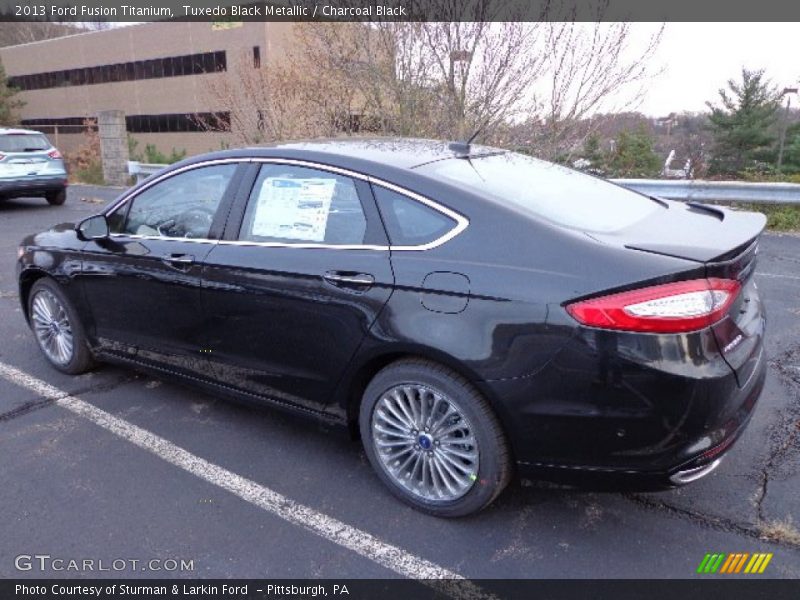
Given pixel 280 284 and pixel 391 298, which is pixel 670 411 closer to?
pixel 391 298

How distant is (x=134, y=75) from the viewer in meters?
41.0

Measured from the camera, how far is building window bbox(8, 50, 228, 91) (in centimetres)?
3616

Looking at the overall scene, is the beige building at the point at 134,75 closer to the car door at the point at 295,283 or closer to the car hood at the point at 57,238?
the car hood at the point at 57,238

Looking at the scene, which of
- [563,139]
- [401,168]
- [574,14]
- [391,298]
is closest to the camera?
[391,298]

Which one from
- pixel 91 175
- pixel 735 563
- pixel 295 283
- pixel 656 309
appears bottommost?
pixel 91 175

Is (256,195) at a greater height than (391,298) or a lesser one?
greater

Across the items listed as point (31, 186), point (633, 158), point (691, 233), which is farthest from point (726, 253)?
point (633, 158)

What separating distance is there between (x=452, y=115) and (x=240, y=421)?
21.0 feet

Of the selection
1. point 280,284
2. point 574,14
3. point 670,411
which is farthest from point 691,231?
point 574,14

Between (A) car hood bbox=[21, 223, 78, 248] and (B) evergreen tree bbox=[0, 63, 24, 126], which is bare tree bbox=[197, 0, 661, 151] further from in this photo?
(B) evergreen tree bbox=[0, 63, 24, 126]

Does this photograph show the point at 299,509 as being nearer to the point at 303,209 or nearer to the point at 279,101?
the point at 303,209

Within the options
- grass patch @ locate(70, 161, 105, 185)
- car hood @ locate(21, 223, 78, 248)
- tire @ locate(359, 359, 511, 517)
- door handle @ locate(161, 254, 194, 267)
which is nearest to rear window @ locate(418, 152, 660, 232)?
tire @ locate(359, 359, 511, 517)

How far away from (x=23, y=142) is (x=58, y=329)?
984 centimetres

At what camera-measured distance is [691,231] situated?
2.66m
